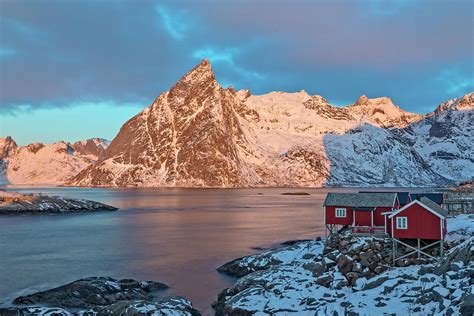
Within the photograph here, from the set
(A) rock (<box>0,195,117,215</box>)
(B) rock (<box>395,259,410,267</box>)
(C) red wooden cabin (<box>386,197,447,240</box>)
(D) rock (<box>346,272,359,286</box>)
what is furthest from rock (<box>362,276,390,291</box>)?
(A) rock (<box>0,195,117,215</box>)

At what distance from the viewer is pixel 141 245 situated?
60.2 meters

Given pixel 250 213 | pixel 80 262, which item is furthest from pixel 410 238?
pixel 250 213

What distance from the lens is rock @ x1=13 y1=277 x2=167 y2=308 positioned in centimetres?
3130

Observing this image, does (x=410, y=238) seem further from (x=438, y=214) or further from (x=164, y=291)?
(x=164, y=291)

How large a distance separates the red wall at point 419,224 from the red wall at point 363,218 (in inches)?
363

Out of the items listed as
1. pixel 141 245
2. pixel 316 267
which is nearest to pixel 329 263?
pixel 316 267

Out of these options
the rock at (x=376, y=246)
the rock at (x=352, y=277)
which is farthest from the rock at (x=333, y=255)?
the rock at (x=352, y=277)

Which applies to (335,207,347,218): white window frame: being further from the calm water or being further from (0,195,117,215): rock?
(0,195,117,215): rock

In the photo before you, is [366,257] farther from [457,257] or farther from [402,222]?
[457,257]

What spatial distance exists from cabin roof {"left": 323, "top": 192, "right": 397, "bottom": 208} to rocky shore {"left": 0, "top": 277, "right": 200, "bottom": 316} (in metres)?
20.4

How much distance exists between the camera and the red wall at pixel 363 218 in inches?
1758

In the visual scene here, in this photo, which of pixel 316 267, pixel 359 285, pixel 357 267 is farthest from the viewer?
pixel 316 267

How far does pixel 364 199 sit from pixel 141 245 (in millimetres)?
29750

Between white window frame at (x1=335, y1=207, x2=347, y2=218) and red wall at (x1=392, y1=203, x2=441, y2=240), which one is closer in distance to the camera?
red wall at (x1=392, y1=203, x2=441, y2=240)
